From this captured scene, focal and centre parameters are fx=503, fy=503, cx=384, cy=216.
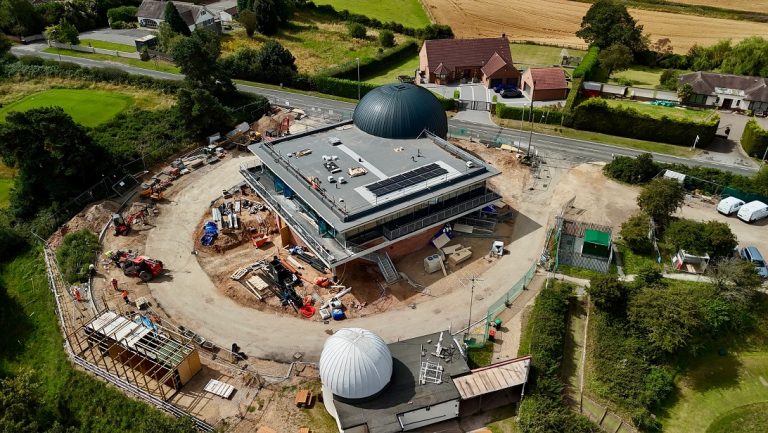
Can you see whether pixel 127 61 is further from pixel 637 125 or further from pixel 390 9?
pixel 637 125

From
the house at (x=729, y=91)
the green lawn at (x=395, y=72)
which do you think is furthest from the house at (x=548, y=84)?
the green lawn at (x=395, y=72)

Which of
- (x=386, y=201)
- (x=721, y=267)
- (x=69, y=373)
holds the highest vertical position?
(x=386, y=201)

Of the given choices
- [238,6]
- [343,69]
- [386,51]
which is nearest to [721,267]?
[343,69]

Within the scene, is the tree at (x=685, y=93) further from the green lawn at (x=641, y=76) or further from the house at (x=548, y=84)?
the house at (x=548, y=84)

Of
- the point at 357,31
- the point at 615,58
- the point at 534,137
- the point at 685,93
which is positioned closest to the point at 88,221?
the point at 534,137

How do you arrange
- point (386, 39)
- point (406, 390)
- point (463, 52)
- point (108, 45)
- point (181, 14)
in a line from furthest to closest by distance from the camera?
point (181, 14) < point (386, 39) < point (108, 45) < point (463, 52) < point (406, 390)

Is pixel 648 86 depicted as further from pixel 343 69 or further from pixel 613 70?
pixel 343 69
